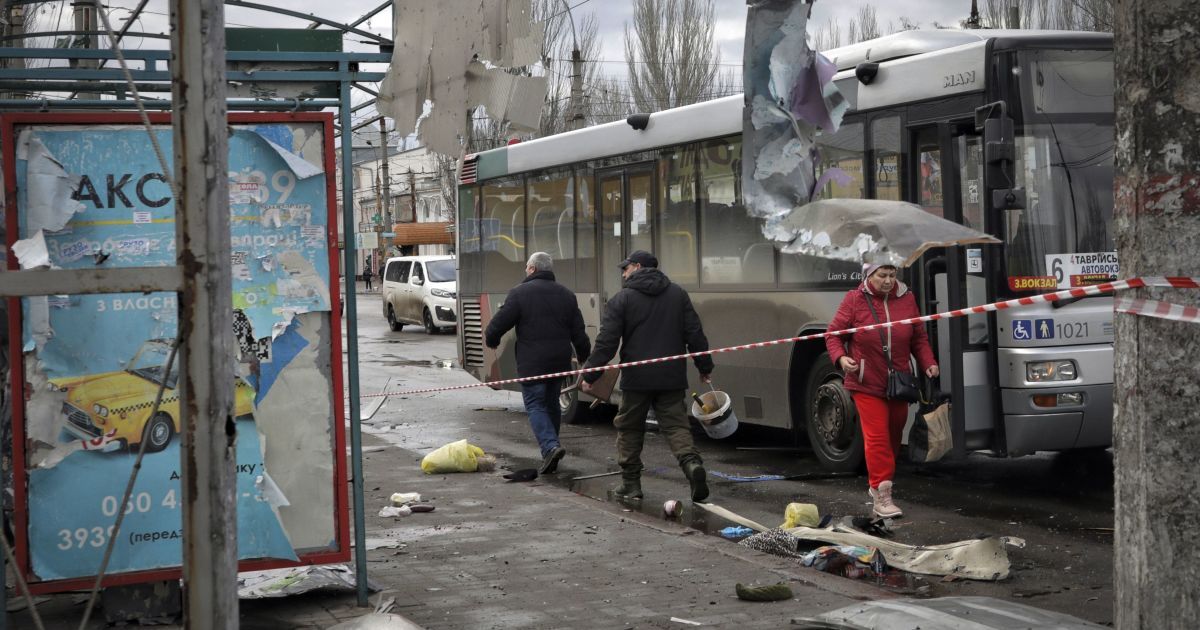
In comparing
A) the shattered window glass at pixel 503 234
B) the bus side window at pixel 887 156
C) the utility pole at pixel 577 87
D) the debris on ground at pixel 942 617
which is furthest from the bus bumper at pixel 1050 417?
the utility pole at pixel 577 87

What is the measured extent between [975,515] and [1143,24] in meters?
5.44

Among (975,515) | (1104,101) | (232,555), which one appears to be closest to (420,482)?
(975,515)

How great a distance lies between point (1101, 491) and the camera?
977 cm

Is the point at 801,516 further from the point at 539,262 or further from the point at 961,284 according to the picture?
the point at 539,262

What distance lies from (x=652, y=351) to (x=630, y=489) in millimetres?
1077

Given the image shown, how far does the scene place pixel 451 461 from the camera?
11.3m

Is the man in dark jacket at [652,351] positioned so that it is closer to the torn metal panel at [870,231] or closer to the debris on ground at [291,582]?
the torn metal panel at [870,231]

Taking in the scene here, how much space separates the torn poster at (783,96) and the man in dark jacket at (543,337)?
425cm

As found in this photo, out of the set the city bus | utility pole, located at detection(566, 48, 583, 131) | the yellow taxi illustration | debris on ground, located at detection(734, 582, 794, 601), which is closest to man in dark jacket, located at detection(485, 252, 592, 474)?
the city bus

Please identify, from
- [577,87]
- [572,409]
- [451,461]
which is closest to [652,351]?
[451,461]

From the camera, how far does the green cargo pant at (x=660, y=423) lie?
963 cm

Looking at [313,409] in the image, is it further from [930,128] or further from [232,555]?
[930,128]

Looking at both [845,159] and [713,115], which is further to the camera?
[713,115]

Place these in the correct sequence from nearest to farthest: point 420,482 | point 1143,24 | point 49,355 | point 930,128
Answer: point 1143,24
point 49,355
point 930,128
point 420,482
